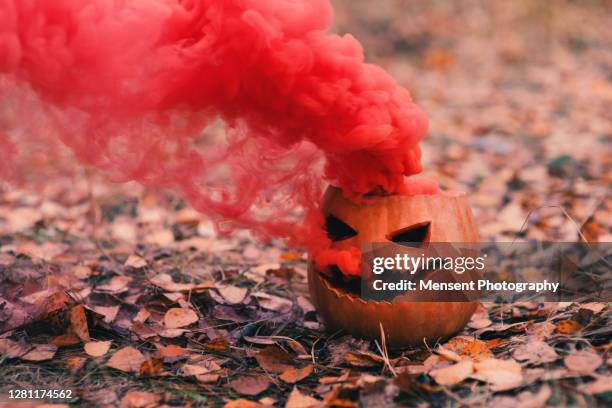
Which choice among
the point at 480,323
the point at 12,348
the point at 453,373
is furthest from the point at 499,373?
the point at 12,348

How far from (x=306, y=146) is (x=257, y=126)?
0.24 meters

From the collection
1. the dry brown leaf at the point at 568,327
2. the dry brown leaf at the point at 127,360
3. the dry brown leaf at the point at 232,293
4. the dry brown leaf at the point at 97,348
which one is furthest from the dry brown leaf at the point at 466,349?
the dry brown leaf at the point at 97,348

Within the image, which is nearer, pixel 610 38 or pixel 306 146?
pixel 306 146

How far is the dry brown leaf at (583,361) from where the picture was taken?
1.53 meters

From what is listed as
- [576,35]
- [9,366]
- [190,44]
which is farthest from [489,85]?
[9,366]

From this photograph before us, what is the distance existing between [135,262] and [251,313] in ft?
2.31

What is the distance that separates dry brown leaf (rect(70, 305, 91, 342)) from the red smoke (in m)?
0.53

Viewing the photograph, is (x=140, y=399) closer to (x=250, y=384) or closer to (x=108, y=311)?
(x=250, y=384)

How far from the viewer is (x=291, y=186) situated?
6.59ft

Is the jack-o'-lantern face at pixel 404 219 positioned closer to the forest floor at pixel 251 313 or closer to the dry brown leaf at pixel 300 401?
the forest floor at pixel 251 313

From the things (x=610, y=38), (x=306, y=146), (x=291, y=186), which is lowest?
(x=291, y=186)

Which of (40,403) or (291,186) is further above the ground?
(291,186)

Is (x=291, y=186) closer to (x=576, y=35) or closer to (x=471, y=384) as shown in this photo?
(x=471, y=384)

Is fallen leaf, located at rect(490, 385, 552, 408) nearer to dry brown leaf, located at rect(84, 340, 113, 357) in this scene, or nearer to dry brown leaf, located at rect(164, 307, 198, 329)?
dry brown leaf, located at rect(164, 307, 198, 329)
